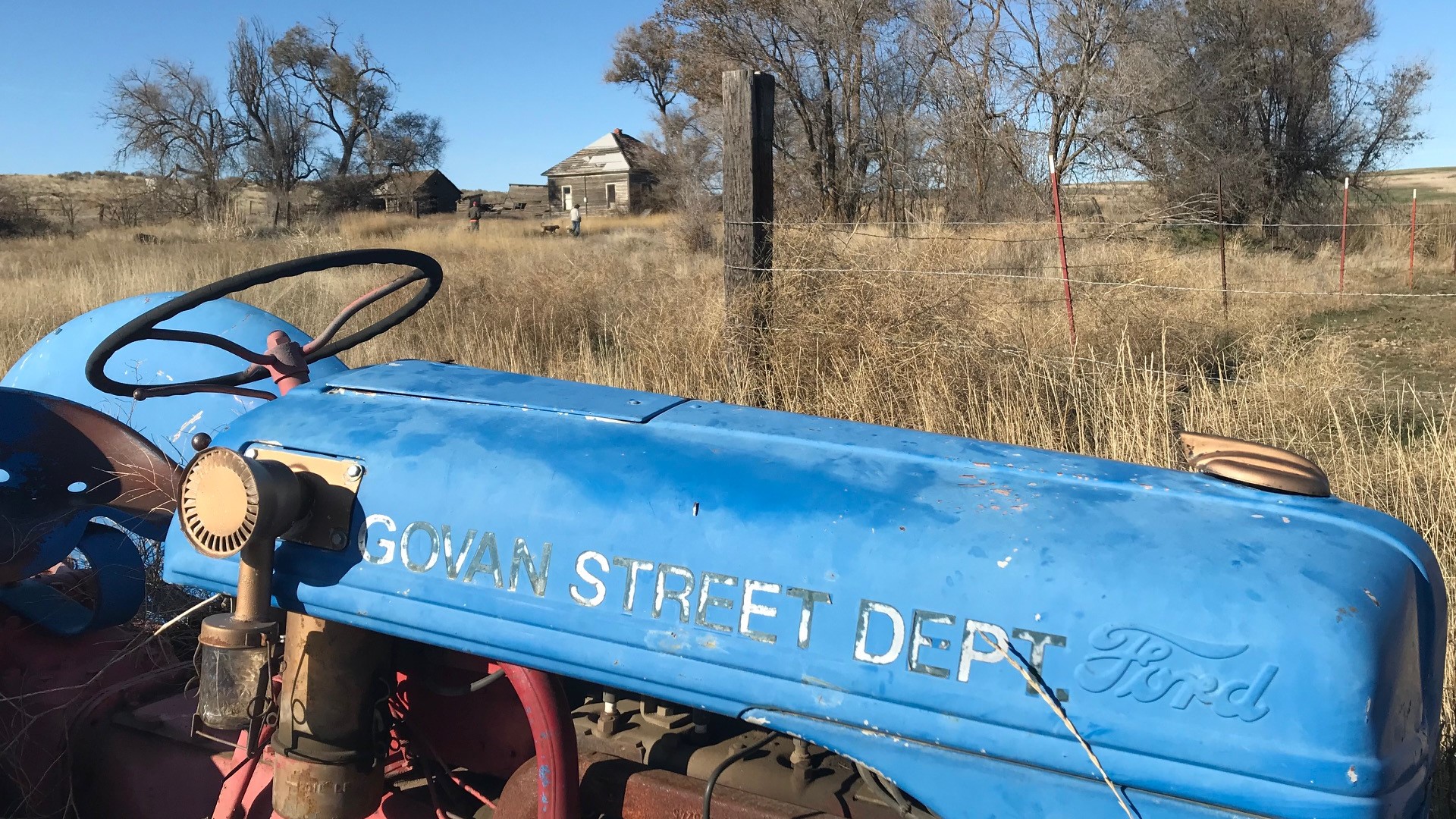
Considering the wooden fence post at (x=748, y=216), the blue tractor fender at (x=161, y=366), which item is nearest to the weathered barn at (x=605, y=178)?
the wooden fence post at (x=748, y=216)

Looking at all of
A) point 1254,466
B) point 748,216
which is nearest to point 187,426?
point 1254,466

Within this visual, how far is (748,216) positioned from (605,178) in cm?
3933

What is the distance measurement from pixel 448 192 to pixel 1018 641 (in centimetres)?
4632

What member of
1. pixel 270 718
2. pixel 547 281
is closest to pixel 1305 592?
pixel 270 718

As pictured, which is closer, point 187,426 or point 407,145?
point 187,426

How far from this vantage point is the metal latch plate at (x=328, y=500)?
4.83 feet

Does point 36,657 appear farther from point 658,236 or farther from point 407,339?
point 658,236

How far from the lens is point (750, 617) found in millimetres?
1250

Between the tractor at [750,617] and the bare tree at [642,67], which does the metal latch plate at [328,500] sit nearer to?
the tractor at [750,617]

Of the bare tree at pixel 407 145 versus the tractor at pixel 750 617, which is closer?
the tractor at pixel 750 617

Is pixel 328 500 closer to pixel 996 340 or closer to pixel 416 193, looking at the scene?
pixel 996 340

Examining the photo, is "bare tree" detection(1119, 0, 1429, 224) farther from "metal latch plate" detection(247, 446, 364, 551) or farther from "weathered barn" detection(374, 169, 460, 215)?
"weathered barn" detection(374, 169, 460, 215)

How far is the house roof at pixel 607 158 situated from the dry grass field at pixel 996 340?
104 ft

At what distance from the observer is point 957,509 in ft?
4.20
